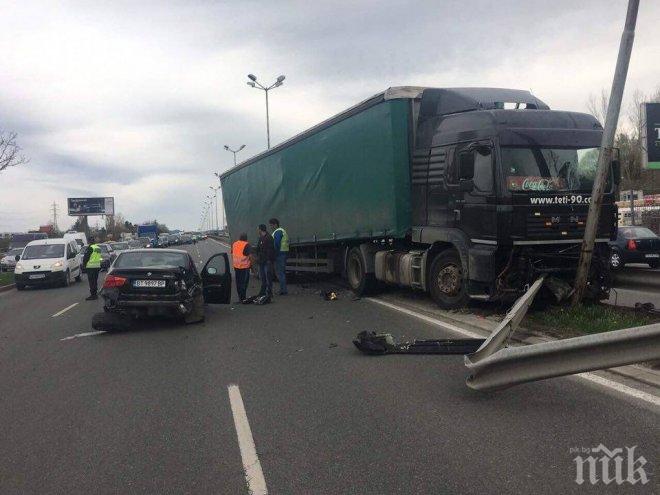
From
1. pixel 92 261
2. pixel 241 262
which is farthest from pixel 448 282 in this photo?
pixel 92 261

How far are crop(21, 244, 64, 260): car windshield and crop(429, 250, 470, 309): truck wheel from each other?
1639 cm

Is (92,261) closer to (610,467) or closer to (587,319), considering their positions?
(587,319)

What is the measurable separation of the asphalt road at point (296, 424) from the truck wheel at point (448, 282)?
1.95 m

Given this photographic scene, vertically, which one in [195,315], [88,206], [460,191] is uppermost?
[88,206]

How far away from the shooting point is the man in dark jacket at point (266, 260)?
44.8ft

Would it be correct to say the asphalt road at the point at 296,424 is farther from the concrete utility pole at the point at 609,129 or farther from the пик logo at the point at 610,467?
the concrete utility pole at the point at 609,129

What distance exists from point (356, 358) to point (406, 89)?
19.5 feet

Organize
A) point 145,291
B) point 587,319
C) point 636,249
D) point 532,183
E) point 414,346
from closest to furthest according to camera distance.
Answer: point 414,346
point 587,319
point 532,183
point 145,291
point 636,249

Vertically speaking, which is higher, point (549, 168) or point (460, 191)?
point (549, 168)

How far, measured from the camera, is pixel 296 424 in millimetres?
4988

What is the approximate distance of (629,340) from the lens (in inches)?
178

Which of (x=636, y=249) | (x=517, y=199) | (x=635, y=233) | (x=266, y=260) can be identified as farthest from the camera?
(x=635, y=233)

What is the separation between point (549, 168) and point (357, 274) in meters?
5.54

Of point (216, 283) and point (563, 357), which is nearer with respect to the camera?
point (563, 357)
